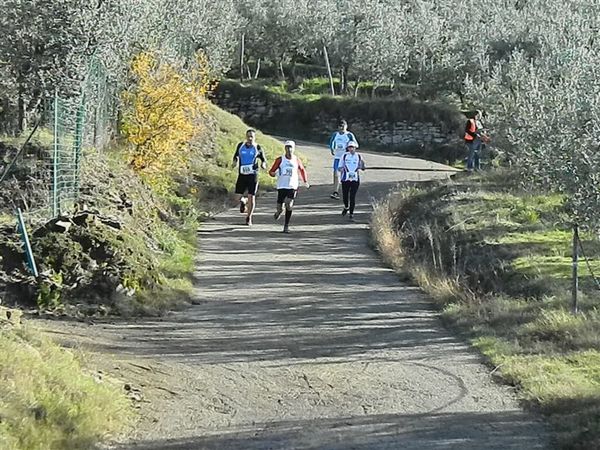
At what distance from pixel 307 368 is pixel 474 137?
17.0 m

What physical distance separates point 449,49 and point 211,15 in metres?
14.4

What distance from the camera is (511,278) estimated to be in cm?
1385

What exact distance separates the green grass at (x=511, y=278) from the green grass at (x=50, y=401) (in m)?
3.25

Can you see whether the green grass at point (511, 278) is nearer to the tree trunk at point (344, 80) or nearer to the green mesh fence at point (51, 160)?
the green mesh fence at point (51, 160)

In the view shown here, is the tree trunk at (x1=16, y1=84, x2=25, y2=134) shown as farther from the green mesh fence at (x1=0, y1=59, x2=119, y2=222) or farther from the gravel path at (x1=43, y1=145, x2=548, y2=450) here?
the gravel path at (x1=43, y1=145, x2=548, y2=450)

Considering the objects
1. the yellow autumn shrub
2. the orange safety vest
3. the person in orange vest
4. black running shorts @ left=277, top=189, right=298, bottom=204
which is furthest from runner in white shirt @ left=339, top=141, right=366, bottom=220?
the orange safety vest

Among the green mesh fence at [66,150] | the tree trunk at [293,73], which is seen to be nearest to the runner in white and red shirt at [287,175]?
the green mesh fence at [66,150]

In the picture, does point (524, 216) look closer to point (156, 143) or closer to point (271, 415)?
point (156, 143)

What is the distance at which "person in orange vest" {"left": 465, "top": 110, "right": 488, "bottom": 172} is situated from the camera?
24203 mm

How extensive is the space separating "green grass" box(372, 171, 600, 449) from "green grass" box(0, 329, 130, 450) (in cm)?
325

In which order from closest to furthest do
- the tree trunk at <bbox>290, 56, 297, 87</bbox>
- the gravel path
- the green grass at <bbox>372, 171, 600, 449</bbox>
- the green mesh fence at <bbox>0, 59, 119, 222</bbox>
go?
the gravel path → the green grass at <bbox>372, 171, 600, 449</bbox> → the green mesh fence at <bbox>0, 59, 119, 222</bbox> → the tree trunk at <bbox>290, 56, 297, 87</bbox>

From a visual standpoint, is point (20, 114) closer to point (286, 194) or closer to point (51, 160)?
point (51, 160)

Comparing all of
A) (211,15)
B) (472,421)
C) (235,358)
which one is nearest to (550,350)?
(472,421)

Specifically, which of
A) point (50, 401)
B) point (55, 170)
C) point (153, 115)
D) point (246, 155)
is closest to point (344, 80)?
point (153, 115)
